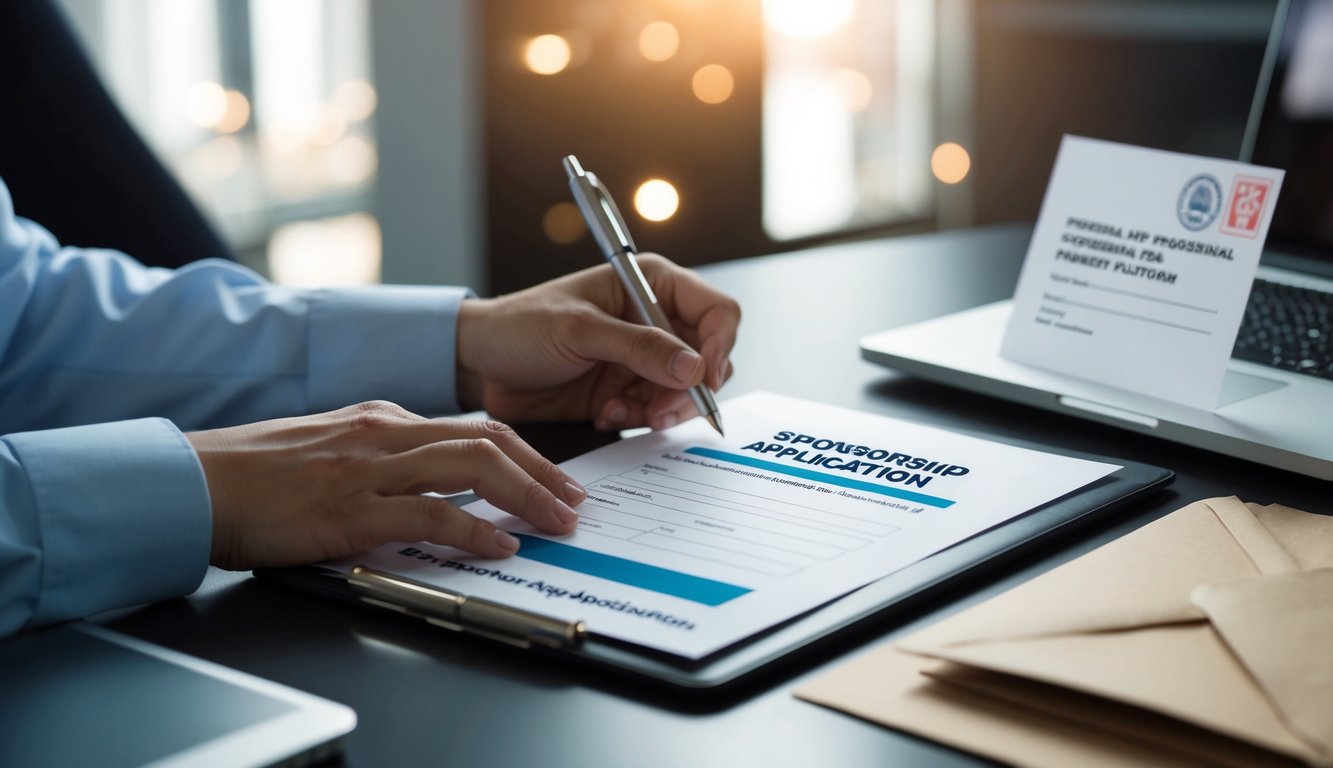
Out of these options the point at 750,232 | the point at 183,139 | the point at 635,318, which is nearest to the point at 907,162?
the point at 750,232

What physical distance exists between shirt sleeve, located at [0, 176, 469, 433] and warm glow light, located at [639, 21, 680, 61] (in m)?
1.96

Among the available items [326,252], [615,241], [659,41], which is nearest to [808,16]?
[659,41]

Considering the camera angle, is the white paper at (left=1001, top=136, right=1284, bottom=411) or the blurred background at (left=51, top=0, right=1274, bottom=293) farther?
the blurred background at (left=51, top=0, right=1274, bottom=293)

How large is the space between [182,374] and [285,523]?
0.40 meters

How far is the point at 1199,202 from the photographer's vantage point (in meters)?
0.82

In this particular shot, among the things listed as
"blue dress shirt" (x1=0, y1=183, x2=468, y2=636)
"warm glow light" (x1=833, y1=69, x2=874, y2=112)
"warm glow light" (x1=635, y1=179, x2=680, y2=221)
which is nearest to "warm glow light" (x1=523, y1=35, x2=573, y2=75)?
"warm glow light" (x1=635, y1=179, x2=680, y2=221)

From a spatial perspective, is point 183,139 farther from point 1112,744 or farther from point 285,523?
point 1112,744

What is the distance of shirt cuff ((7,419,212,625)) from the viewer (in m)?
0.60

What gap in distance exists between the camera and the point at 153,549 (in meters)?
0.61

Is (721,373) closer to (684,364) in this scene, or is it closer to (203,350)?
(684,364)

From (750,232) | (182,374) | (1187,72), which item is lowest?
(750,232)

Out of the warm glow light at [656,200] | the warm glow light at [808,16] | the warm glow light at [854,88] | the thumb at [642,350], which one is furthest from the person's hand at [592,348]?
the warm glow light at [854,88]

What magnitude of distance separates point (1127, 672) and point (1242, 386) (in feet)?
1.55

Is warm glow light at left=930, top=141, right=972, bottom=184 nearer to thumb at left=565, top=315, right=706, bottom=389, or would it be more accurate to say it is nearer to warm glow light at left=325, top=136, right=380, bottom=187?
warm glow light at left=325, top=136, right=380, bottom=187
